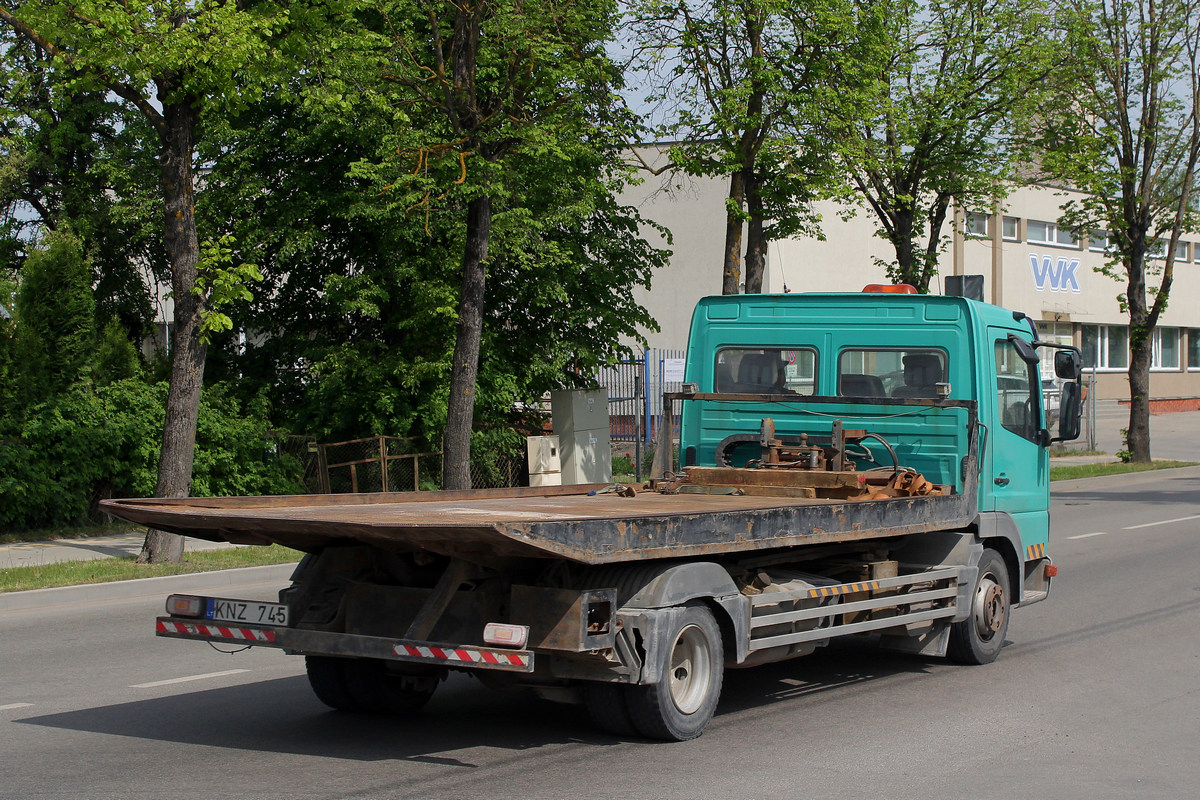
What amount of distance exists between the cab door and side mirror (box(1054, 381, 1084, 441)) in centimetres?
20

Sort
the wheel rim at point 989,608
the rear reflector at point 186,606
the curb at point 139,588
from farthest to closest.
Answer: the curb at point 139,588 → the wheel rim at point 989,608 → the rear reflector at point 186,606

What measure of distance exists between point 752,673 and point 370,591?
3.22 m

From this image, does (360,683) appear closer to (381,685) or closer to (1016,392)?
(381,685)

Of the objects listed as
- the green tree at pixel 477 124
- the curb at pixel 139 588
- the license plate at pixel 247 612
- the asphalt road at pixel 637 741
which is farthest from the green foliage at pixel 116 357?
the license plate at pixel 247 612

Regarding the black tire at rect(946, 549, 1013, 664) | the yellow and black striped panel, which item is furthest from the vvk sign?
the yellow and black striped panel

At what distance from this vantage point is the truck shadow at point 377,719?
20.8 feet

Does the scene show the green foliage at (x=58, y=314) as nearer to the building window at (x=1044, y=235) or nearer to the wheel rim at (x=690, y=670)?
the wheel rim at (x=690, y=670)

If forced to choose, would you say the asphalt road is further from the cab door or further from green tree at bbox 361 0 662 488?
green tree at bbox 361 0 662 488

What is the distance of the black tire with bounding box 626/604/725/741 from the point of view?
602cm

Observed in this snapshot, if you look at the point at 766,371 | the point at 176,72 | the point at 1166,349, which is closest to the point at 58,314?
the point at 176,72

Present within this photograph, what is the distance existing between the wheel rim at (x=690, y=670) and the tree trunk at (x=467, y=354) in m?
10.1

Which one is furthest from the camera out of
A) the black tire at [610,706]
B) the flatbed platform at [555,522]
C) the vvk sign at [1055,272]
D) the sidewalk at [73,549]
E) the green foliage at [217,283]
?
the vvk sign at [1055,272]

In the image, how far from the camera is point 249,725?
681cm

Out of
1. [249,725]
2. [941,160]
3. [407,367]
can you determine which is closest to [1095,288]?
[941,160]
